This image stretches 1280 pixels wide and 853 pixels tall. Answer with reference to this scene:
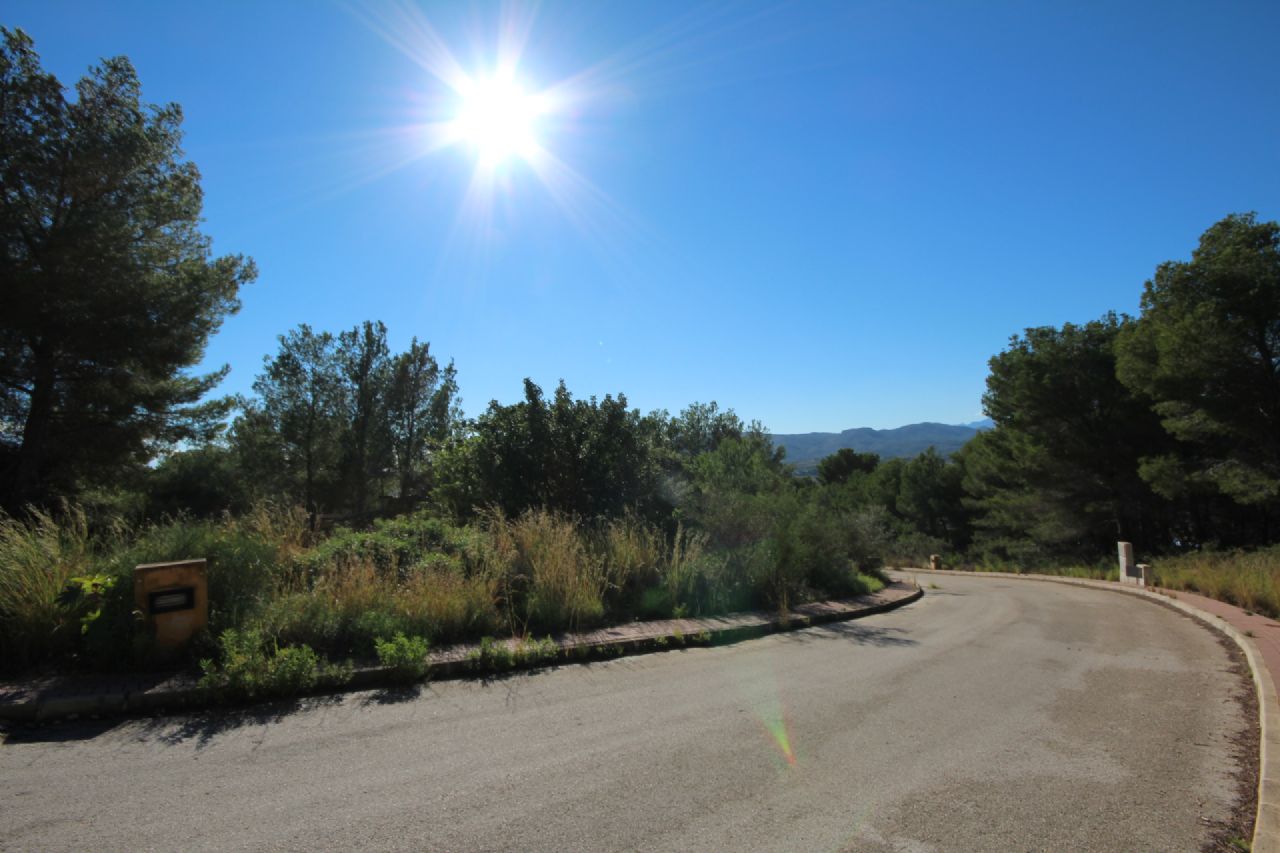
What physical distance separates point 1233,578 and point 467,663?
16.1 meters

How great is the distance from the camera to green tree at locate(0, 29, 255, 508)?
38.5 feet

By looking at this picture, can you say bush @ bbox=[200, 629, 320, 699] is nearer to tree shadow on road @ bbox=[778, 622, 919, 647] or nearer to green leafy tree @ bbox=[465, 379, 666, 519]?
tree shadow on road @ bbox=[778, 622, 919, 647]

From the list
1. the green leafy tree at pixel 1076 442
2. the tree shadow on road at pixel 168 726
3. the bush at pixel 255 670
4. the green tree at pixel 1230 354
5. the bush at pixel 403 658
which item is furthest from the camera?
the green leafy tree at pixel 1076 442

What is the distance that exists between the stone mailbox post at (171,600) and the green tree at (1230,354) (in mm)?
25824

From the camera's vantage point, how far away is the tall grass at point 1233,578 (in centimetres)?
1093

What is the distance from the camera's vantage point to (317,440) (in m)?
27.3

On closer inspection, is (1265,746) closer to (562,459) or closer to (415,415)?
(562,459)

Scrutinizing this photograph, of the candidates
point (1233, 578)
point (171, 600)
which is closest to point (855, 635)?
point (171, 600)

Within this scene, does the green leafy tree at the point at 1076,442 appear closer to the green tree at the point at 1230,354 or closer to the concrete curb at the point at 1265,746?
the green tree at the point at 1230,354

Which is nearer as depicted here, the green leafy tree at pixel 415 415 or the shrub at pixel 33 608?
the shrub at pixel 33 608

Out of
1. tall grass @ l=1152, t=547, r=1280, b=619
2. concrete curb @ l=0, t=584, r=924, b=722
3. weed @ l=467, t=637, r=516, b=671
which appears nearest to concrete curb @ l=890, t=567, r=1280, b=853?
tall grass @ l=1152, t=547, r=1280, b=619

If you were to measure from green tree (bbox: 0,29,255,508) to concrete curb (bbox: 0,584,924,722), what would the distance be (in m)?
10.7

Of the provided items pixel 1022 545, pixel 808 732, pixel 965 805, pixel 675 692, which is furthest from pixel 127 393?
pixel 1022 545

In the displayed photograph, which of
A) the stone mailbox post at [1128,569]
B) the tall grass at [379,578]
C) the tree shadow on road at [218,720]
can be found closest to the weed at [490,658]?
the tall grass at [379,578]
